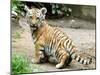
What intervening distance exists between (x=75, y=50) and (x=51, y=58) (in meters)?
0.35

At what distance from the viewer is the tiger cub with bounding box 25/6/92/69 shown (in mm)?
2605

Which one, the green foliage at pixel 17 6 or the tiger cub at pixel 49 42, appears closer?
the green foliage at pixel 17 6

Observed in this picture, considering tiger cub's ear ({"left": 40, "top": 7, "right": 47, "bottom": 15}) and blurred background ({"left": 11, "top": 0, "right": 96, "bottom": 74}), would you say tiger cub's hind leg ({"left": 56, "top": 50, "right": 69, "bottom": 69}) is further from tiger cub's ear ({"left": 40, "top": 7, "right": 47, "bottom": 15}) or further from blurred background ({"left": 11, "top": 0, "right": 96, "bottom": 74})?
tiger cub's ear ({"left": 40, "top": 7, "right": 47, "bottom": 15})

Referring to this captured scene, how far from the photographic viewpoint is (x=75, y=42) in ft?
9.17

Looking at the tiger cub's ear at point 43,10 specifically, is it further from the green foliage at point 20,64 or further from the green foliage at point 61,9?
the green foliage at point 20,64

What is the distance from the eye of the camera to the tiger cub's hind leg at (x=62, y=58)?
2.70m

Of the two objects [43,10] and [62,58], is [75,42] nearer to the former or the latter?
[62,58]

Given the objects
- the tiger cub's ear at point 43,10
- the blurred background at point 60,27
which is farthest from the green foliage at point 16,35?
the tiger cub's ear at point 43,10

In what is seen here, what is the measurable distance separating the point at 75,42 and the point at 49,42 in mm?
356

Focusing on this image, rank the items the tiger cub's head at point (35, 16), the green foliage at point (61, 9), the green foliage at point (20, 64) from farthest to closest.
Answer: the green foliage at point (61, 9) < the tiger cub's head at point (35, 16) < the green foliage at point (20, 64)

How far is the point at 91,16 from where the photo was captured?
290 centimetres

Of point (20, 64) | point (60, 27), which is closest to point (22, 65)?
point (20, 64)

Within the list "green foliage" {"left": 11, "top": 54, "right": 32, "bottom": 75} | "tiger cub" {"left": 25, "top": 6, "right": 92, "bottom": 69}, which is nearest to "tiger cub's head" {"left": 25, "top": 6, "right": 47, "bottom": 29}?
"tiger cub" {"left": 25, "top": 6, "right": 92, "bottom": 69}

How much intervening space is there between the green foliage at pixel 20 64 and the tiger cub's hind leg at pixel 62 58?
0.38 meters
